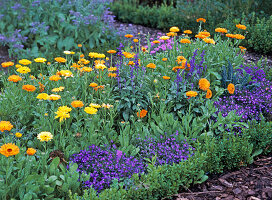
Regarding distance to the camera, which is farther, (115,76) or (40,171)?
(115,76)

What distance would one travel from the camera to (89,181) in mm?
2775

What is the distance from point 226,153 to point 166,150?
586 millimetres

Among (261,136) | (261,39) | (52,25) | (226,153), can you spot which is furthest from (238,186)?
(52,25)

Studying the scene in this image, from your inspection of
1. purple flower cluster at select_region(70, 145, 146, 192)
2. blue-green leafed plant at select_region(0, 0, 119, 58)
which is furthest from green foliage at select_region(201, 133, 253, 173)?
blue-green leafed plant at select_region(0, 0, 119, 58)

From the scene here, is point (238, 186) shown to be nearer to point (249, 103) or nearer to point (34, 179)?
point (249, 103)

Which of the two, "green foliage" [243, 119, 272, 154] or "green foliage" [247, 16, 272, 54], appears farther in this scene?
"green foliage" [247, 16, 272, 54]

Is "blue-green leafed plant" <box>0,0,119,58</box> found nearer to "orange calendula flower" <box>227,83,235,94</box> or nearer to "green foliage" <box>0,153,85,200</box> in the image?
"orange calendula flower" <box>227,83,235,94</box>

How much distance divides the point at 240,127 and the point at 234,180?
67cm

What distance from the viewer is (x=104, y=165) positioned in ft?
9.47

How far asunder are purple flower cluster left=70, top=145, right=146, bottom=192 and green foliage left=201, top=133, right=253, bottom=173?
629mm

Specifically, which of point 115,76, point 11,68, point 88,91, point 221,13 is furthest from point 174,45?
point 221,13

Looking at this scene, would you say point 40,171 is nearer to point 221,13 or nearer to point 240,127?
point 240,127

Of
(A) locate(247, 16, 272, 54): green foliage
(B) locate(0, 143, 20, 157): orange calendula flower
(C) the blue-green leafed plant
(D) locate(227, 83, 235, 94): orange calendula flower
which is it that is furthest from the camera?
(A) locate(247, 16, 272, 54): green foliage

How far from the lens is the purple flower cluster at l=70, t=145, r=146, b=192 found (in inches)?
109
